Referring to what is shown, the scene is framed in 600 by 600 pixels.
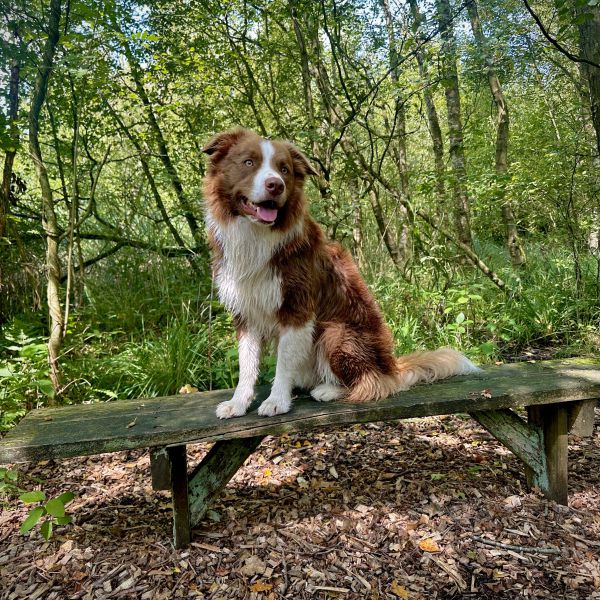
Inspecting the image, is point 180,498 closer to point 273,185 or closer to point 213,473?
point 213,473

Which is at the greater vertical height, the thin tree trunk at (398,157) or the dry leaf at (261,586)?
the thin tree trunk at (398,157)

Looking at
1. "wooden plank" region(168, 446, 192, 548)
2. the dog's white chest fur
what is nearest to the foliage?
"wooden plank" region(168, 446, 192, 548)

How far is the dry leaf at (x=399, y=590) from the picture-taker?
6.45 feet

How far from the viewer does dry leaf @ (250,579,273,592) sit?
2.01 m

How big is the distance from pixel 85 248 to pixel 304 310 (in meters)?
4.04

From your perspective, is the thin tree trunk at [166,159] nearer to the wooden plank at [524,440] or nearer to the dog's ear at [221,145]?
the dog's ear at [221,145]

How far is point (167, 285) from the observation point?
16.5 feet

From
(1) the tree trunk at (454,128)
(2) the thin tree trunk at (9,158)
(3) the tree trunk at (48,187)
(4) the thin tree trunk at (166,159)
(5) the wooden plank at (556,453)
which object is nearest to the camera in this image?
(5) the wooden plank at (556,453)

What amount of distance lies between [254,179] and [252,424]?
1182mm

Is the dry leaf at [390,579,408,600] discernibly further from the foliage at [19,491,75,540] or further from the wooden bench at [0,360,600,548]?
the foliage at [19,491,75,540]

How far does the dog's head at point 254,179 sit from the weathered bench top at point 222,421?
3.26 ft

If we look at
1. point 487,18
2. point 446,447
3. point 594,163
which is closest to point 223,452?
point 446,447

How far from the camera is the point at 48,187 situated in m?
3.65

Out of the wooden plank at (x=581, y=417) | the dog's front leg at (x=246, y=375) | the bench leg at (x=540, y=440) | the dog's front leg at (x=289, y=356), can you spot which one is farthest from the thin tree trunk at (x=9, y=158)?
the wooden plank at (x=581, y=417)
